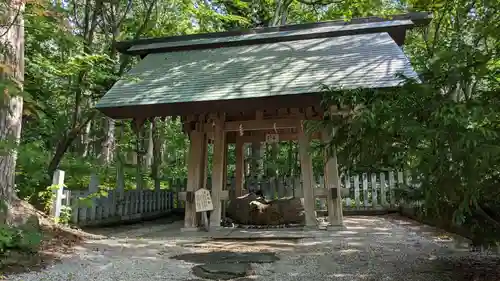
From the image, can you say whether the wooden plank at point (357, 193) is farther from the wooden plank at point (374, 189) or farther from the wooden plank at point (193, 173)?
the wooden plank at point (193, 173)

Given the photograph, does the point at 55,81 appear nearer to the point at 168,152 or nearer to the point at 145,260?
the point at 145,260

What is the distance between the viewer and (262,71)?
829 cm

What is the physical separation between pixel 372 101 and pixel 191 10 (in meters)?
10.1

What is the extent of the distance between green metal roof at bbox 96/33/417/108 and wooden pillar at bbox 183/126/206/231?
4.24 feet

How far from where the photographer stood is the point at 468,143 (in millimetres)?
2176

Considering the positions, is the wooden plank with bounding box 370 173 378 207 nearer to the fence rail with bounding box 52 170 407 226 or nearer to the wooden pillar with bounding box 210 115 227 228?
the fence rail with bounding box 52 170 407 226

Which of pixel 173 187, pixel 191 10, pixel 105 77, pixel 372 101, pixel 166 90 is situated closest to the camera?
pixel 372 101

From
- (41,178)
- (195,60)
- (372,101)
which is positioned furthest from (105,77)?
(372,101)

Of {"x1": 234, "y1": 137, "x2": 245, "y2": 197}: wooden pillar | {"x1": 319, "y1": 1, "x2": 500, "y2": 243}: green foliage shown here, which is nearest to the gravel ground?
{"x1": 319, "y1": 1, "x2": 500, "y2": 243}: green foliage

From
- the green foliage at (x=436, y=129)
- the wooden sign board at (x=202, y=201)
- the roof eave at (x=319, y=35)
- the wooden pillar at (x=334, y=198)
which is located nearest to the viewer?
the green foliage at (x=436, y=129)

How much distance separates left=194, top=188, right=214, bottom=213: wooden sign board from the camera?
8.05m

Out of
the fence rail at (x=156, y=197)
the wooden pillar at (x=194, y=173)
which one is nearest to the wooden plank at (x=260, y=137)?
the fence rail at (x=156, y=197)

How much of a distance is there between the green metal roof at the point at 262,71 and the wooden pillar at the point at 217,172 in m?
1.04

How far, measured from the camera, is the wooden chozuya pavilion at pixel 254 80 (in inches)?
289
